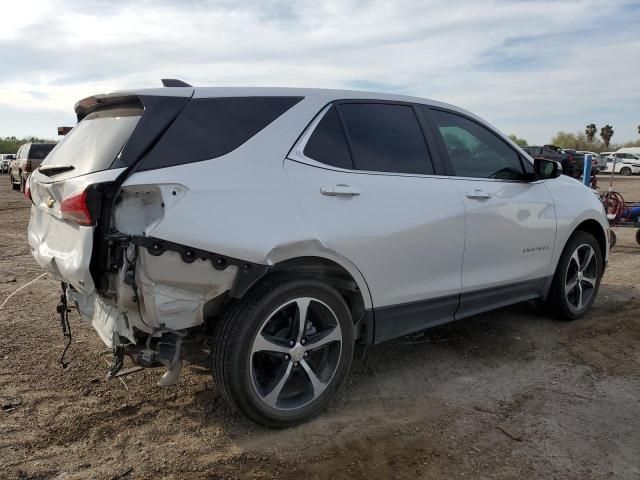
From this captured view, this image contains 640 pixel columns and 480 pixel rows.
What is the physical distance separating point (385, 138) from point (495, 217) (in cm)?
111

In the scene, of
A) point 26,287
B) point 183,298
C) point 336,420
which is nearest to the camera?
point 183,298

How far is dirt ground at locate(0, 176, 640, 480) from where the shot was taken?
284cm

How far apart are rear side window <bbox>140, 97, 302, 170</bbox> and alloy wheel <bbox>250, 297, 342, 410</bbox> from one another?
937 millimetres

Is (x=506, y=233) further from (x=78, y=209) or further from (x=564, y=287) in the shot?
(x=78, y=209)

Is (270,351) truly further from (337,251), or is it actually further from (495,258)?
(495,258)

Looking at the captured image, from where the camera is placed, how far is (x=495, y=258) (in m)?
4.22

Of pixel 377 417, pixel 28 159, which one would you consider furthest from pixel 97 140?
pixel 28 159

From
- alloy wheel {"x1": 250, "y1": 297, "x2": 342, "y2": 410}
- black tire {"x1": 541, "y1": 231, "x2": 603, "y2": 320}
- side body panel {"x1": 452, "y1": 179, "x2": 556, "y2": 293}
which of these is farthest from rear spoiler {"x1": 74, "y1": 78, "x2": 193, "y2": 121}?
black tire {"x1": 541, "y1": 231, "x2": 603, "y2": 320}

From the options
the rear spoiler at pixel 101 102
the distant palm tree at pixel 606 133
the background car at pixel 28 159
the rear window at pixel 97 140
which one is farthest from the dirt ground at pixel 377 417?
the distant palm tree at pixel 606 133

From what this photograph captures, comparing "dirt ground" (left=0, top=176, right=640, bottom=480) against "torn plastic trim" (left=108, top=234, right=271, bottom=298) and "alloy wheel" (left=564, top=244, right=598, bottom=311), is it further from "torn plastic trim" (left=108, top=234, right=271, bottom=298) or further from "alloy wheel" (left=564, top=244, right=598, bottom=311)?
"torn plastic trim" (left=108, top=234, right=271, bottom=298)

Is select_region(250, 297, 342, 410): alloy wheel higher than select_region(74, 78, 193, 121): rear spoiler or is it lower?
lower

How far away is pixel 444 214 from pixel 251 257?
150 centimetres

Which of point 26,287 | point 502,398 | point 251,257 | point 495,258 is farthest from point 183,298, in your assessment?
point 26,287

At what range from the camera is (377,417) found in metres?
3.37
